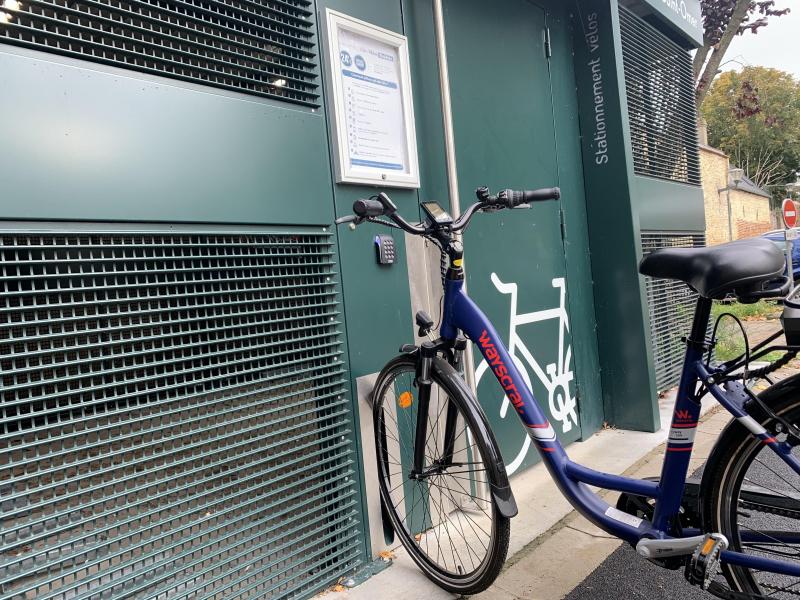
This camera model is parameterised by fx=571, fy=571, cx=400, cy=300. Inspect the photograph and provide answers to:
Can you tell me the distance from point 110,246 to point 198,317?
0.38 metres

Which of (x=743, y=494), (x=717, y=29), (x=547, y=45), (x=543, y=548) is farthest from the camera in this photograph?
(x=717, y=29)

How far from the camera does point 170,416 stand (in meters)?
1.98

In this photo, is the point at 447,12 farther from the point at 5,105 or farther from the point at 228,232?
the point at 5,105

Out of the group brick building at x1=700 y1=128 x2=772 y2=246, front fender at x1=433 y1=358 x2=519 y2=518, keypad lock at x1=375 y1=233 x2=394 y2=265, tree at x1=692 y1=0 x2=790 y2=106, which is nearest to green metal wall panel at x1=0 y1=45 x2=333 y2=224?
keypad lock at x1=375 y1=233 x2=394 y2=265

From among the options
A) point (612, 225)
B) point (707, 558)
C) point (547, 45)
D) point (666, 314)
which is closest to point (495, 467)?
point (707, 558)

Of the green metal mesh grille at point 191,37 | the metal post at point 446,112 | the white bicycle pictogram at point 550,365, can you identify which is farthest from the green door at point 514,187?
the green metal mesh grille at point 191,37

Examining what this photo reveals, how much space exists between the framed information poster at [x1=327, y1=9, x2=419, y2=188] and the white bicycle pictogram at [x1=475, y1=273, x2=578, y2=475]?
3.30 feet

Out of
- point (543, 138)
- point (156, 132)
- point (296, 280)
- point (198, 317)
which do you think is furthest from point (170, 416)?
point (543, 138)

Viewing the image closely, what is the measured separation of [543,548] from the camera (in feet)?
8.82

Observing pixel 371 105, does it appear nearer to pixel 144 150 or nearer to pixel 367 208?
pixel 367 208

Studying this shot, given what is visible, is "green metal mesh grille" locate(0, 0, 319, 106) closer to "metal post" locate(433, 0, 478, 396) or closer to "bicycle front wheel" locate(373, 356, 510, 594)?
"metal post" locate(433, 0, 478, 396)

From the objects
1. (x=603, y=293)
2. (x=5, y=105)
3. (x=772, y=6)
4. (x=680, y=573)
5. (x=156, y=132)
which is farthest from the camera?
(x=772, y=6)

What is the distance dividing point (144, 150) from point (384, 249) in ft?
3.76

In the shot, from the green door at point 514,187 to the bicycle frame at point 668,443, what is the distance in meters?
1.02
